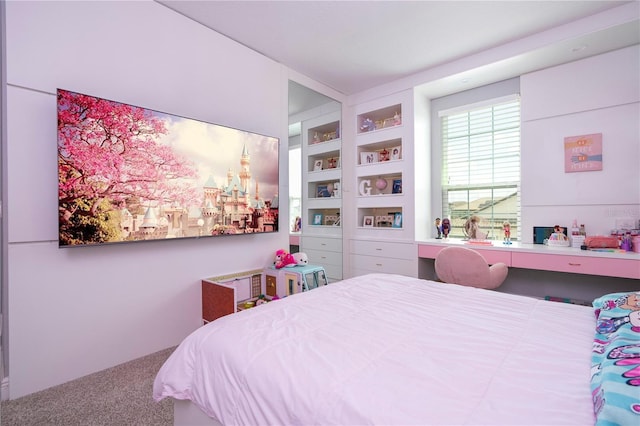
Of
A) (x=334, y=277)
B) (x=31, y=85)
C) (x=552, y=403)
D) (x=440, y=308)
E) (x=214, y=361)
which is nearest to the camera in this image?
(x=552, y=403)

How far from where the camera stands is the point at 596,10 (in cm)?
249

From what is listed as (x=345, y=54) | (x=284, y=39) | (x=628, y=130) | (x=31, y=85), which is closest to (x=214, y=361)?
(x=31, y=85)

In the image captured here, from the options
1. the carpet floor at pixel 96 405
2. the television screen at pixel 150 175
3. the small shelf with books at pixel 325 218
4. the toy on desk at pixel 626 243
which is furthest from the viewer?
the small shelf with books at pixel 325 218

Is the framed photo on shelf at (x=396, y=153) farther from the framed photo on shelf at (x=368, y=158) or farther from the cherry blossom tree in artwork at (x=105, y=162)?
the cherry blossom tree in artwork at (x=105, y=162)

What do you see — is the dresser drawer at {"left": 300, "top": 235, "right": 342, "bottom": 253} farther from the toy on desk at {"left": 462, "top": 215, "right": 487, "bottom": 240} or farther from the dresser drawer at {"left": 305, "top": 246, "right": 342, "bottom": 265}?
the toy on desk at {"left": 462, "top": 215, "right": 487, "bottom": 240}

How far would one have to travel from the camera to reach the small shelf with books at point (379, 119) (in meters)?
4.02

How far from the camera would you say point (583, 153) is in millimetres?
2938

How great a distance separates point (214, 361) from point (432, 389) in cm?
74

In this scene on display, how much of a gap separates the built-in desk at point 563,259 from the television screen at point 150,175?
2.28 metres

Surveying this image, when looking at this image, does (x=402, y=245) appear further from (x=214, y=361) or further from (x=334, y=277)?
(x=214, y=361)

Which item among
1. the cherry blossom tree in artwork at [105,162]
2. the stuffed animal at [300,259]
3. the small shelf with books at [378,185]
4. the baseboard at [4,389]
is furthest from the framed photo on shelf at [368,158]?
the baseboard at [4,389]

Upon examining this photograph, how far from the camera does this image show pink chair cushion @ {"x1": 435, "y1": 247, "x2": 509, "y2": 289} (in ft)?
8.98

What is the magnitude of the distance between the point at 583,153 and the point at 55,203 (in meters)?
4.33

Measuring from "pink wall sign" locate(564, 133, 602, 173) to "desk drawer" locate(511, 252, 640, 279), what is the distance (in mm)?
924
